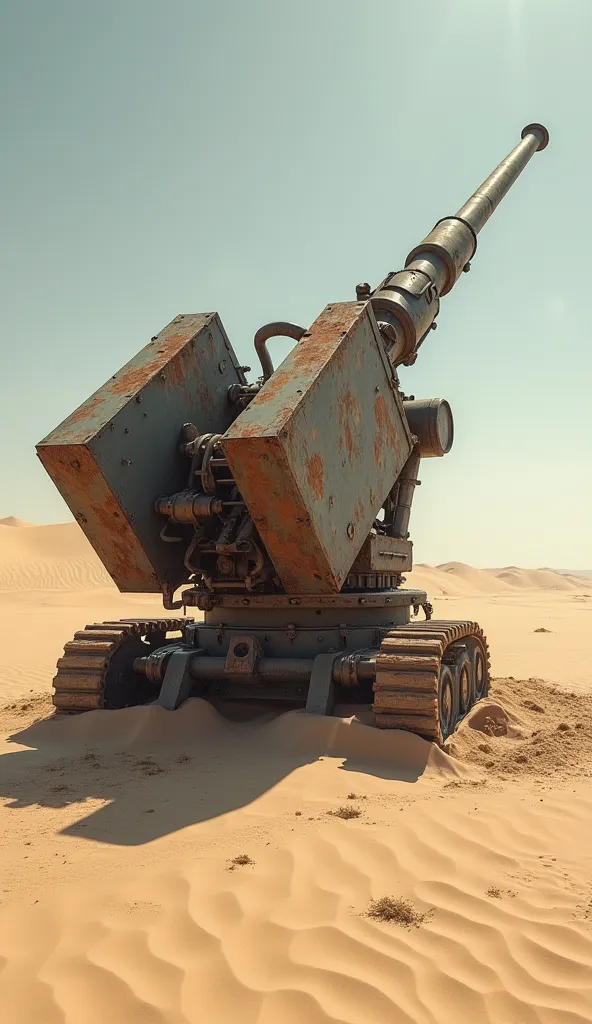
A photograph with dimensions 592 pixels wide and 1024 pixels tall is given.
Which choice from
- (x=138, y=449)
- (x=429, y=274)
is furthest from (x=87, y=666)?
(x=429, y=274)

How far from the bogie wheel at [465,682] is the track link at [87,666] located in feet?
9.37

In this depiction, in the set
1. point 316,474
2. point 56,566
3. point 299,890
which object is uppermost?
point 56,566

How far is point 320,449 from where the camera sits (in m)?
5.29

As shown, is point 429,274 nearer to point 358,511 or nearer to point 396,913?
point 358,511

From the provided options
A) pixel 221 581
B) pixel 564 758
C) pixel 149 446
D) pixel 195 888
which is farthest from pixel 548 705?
pixel 195 888

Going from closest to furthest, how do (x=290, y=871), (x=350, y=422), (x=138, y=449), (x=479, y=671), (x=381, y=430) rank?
(x=290, y=871), (x=350, y=422), (x=138, y=449), (x=381, y=430), (x=479, y=671)

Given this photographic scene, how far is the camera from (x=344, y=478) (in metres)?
5.66

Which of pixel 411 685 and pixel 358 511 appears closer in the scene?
pixel 411 685

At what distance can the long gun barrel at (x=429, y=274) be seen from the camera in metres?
7.43

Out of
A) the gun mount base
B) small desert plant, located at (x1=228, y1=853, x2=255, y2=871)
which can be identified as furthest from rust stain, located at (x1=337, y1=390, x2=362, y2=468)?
small desert plant, located at (x1=228, y1=853, x2=255, y2=871)

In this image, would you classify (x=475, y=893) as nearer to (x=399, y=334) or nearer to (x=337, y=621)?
(x=337, y=621)

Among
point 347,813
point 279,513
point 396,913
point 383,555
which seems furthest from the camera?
point 383,555

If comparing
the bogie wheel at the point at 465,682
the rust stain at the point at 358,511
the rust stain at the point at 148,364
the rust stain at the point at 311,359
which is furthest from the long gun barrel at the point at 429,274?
the bogie wheel at the point at 465,682

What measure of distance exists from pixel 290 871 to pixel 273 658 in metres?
2.96
